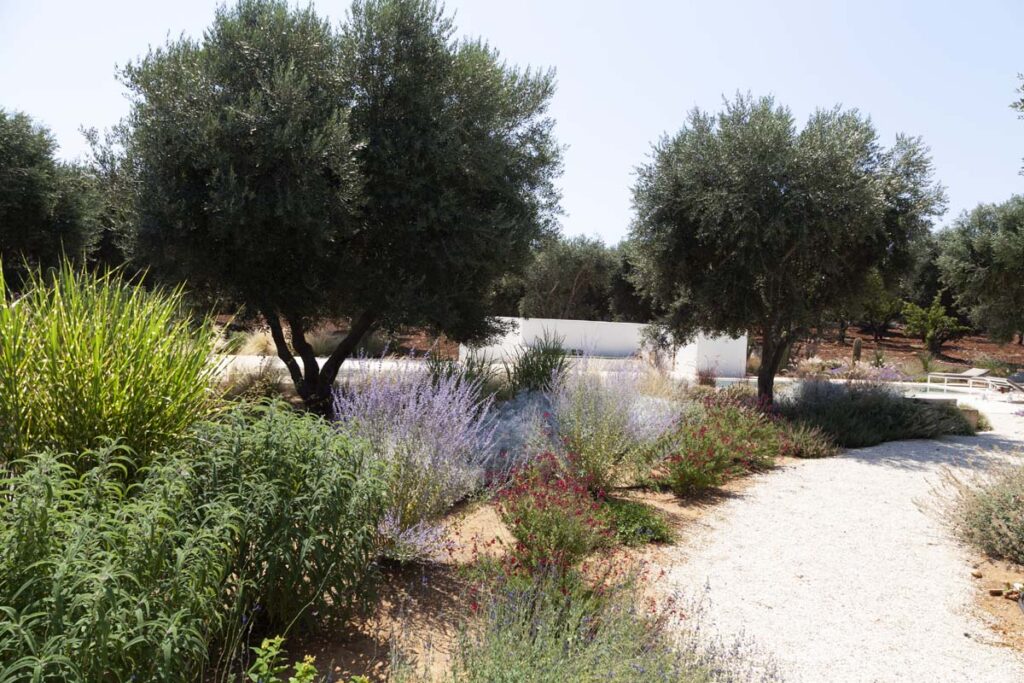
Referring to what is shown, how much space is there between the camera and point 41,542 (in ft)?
7.97

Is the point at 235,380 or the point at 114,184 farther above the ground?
the point at 114,184

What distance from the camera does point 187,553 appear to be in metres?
2.42

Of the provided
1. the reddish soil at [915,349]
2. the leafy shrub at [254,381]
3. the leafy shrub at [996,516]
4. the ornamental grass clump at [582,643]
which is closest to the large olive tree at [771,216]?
the leafy shrub at [996,516]

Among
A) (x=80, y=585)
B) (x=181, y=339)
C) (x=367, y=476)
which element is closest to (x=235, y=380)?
(x=181, y=339)

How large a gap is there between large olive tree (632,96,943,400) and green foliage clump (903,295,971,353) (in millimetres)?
24214

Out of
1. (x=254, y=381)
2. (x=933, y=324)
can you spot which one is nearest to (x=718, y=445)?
(x=254, y=381)

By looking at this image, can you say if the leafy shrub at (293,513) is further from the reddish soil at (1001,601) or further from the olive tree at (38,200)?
the olive tree at (38,200)

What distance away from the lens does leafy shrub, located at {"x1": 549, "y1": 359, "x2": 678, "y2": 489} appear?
6.32 m

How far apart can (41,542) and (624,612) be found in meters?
2.27

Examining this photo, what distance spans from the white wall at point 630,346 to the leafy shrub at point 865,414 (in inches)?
154

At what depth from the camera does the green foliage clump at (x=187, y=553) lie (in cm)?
218

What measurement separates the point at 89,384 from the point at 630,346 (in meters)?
23.8

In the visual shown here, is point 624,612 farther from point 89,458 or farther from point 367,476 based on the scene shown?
point 89,458

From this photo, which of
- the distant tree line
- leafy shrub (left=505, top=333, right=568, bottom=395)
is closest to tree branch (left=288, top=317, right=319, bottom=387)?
the distant tree line
